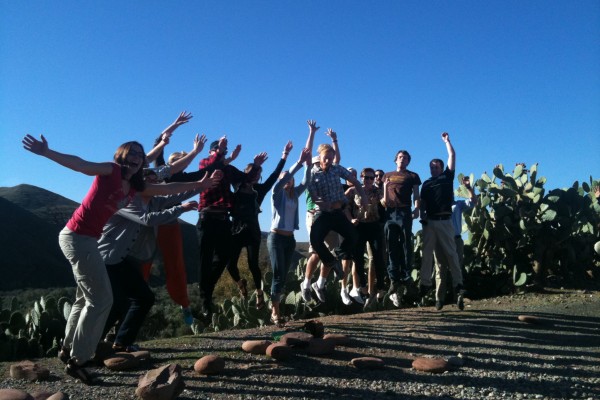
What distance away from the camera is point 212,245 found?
20.9ft

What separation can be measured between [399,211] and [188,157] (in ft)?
11.0

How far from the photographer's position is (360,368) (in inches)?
191

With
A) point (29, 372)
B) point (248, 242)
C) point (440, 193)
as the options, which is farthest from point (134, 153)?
point (440, 193)

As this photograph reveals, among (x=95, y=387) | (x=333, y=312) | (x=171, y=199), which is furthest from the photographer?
(x=333, y=312)

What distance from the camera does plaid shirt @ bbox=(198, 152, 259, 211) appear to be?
20.9 feet

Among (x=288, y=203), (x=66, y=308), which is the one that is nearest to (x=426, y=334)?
(x=288, y=203)

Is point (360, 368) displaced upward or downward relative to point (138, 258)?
downward

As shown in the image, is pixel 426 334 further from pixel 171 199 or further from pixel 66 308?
pixel 66 308

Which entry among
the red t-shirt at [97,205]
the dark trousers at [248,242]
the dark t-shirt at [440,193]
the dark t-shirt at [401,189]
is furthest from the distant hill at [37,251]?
the red t-shirt at [97,205]

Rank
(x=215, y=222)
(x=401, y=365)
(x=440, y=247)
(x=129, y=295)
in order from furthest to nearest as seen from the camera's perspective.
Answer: (x=440, y=247) < (x=215, y=222) < (x=401, y=365) < (x=129, y=295)

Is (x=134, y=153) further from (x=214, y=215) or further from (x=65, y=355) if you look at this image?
(x=214, y=215)

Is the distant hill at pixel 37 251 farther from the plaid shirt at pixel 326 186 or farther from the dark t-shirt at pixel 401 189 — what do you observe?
the plaid shirt at pixel 326 186

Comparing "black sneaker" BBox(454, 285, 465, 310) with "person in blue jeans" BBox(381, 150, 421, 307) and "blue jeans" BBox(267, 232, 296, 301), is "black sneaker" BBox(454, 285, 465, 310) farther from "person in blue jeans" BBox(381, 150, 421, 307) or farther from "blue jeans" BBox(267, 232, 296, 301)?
"blue jeans" BBox(267, 232, 296, 301)

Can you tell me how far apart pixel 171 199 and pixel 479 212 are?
6775 millimetres
